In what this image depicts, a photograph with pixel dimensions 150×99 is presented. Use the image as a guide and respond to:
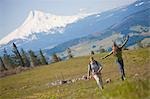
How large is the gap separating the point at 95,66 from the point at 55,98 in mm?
5108

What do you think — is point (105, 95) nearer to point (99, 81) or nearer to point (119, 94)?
point (119, 94)

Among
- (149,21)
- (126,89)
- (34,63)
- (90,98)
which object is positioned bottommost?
(34,63)

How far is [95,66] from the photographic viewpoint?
78.1 ft

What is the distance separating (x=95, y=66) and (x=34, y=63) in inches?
4762

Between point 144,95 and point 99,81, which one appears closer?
point 144,95

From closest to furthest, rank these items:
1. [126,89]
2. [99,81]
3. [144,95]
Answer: [144,95]
[126,89]
[99,81]

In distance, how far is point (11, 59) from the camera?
144 meters

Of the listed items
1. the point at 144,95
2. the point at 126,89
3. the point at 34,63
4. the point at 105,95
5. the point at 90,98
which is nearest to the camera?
the point at 144,95

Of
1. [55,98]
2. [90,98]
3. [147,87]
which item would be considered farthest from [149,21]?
[55,98]

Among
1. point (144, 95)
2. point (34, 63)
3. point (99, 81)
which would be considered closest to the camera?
point (144, 95)

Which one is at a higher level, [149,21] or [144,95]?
[149,21]

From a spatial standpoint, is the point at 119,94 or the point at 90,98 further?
the point at 90,98

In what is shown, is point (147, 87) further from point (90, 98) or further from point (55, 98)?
point (55, 98)

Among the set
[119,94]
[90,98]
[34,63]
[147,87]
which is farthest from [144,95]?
[34,63]
